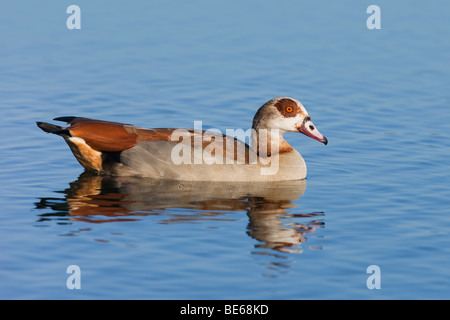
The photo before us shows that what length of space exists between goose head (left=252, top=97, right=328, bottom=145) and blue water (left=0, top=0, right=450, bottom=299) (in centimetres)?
77

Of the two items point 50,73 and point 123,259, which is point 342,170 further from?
point 50,73

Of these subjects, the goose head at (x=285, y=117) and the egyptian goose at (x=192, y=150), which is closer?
the egyptian goose at (x=192, y=150)

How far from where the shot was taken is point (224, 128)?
16625mm

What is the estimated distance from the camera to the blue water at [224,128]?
1027 cm

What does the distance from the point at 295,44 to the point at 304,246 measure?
463 inches

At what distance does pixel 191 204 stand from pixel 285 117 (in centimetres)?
262

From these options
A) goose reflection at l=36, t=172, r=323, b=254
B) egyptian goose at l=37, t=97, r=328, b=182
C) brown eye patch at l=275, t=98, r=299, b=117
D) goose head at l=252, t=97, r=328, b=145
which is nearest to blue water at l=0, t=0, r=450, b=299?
goose reflection at l=36, t=172, r=323, b=254

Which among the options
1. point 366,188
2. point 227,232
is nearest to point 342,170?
point 366,188

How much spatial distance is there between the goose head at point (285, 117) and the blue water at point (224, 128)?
2.54 ft

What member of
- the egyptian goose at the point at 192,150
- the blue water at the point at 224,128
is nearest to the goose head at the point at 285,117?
the egyptian goose at the point at 192,150

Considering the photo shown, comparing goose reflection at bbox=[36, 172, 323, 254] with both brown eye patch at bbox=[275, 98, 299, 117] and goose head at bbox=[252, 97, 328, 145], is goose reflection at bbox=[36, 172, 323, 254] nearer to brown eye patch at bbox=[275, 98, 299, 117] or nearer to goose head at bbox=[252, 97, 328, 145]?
goose head at bbox=[252, 97, 328, 145]

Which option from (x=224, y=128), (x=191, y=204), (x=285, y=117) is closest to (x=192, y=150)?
(x=191, y=204)

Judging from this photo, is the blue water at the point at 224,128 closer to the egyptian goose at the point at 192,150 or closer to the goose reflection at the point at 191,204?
the goose reflection at the point at 191,204

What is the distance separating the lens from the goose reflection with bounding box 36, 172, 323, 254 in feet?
39.3
